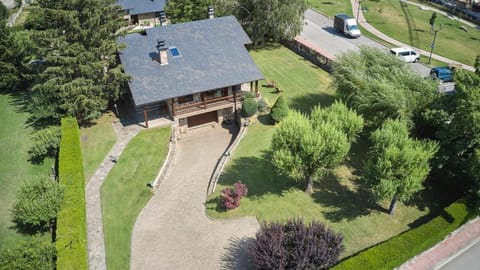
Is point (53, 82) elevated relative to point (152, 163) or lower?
elevated

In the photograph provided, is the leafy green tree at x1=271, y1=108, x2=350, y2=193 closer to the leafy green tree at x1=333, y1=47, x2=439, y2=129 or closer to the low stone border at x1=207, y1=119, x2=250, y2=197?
the low stone border at x1=207, y1=119, x2=250, y2=197

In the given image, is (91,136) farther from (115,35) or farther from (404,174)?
(404,174)

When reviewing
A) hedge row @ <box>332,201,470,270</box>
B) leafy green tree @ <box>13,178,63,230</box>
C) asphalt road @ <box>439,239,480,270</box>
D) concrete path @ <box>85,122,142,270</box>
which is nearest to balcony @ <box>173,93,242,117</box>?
concrete path @ <box>85,122,142,270</box>

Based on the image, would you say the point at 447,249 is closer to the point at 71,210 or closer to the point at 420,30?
the point at 71,210

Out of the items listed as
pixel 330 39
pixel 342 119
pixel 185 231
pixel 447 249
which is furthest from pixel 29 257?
pixel 330 39

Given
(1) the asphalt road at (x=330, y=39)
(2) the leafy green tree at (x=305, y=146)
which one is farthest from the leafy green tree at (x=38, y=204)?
(1) the asphalt road at (x=330, y=39)

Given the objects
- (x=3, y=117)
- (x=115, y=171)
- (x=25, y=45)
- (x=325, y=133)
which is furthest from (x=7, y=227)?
(x=25, y=45)
